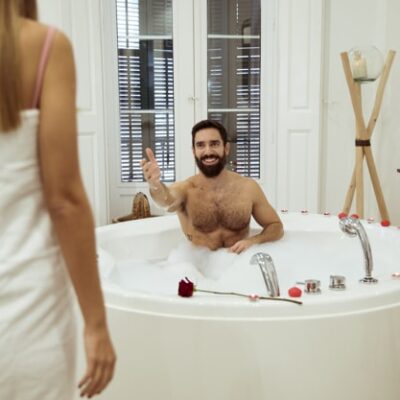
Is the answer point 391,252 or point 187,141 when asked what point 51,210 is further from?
point 187,141

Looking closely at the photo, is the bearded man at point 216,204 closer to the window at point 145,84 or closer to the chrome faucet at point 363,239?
the chrome faucet at point 363,239

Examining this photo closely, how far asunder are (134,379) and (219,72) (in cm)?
267

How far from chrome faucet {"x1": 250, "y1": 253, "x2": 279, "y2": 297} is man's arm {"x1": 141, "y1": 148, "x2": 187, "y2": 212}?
0.69 m

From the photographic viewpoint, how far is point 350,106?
4.00 m

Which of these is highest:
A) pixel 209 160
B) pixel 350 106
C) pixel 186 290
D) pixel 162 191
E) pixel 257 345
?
pixel 350 106

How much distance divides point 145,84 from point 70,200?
3.31m

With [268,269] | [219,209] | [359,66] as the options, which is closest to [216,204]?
[219,209]

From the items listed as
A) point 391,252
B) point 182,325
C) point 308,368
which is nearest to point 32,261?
point 182,325

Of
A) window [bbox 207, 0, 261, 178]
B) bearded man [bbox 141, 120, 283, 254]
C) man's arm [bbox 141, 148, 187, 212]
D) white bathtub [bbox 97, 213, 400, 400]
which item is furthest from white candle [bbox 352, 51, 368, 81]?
white bathtub [bbox 97, 213, 400, 400]

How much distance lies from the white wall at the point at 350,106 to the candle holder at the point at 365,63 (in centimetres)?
50

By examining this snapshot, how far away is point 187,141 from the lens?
3992 mm

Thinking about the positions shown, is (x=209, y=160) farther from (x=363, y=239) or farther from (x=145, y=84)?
(x=145, y=84)

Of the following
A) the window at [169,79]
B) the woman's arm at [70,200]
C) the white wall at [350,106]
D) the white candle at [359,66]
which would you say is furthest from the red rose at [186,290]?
the white wall at [350,106]

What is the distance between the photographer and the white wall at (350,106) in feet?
12.9
